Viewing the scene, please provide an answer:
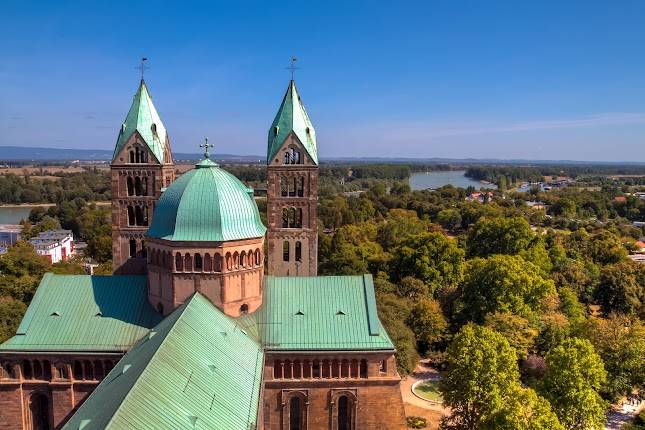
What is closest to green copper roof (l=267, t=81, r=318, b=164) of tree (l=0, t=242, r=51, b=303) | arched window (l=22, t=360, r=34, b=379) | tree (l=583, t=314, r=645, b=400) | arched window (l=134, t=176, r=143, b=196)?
arched window (l=134, t=176, r=143, b=196)

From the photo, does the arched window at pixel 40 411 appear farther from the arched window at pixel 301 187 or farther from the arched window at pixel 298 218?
the arched window at pixel 301 187

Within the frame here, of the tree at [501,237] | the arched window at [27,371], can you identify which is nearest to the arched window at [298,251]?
the arched window at [27,371]

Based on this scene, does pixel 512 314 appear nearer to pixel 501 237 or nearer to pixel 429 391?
pixel 429 391

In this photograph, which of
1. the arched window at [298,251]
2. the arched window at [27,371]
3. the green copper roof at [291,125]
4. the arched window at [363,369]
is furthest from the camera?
the arched window at [298,251]

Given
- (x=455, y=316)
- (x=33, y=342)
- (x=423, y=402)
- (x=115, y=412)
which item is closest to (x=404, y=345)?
(x=423, y=402)

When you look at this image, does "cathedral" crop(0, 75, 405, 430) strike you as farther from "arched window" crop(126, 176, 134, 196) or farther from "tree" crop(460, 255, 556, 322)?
"tree" crop(460, 255, 556, 322)

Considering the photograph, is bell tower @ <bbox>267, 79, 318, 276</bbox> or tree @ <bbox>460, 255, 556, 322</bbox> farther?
→ tree @ <bbox>460, 255, 556, 322</bbox>
